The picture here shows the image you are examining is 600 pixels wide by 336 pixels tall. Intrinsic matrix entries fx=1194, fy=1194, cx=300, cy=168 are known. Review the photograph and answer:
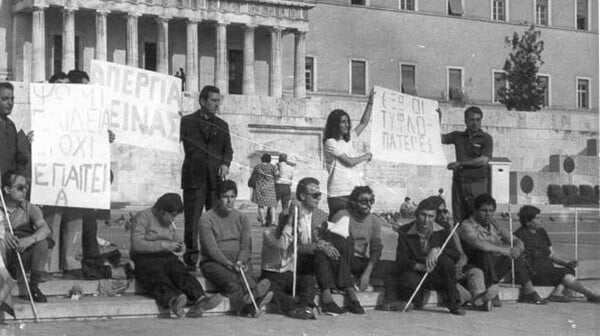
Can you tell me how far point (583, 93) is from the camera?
66.6 m

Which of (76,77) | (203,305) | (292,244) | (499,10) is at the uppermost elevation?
(499,10)

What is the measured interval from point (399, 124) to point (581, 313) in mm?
2545

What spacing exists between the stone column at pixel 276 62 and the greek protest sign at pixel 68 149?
4404 centimetres

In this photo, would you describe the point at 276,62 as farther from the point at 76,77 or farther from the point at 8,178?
the point at 8,178

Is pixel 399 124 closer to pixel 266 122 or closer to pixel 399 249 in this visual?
pixel 399 249

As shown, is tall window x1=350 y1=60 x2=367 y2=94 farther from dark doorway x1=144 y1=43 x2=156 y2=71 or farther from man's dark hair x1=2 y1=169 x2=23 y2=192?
man's dark hair x1=2 y1=169 x2=23 y2=192

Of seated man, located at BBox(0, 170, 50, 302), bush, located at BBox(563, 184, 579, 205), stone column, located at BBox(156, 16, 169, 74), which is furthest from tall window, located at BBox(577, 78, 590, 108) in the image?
seated man, located at BBox(0, 170, 50, 302)

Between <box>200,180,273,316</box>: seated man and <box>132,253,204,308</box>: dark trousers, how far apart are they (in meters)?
0.28

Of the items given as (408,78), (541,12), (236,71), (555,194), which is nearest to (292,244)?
(555,194)

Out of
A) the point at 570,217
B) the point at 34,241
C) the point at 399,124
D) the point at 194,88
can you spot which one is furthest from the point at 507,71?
the point at 34,241

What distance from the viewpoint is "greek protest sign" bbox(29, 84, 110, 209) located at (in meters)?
9.60

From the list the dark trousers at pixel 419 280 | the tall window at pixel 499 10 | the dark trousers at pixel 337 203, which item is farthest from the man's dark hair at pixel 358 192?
the tall window at pixel 499 10

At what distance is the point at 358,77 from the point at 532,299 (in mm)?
46760

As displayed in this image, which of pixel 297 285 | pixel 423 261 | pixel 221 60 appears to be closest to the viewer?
pixel 297 285
